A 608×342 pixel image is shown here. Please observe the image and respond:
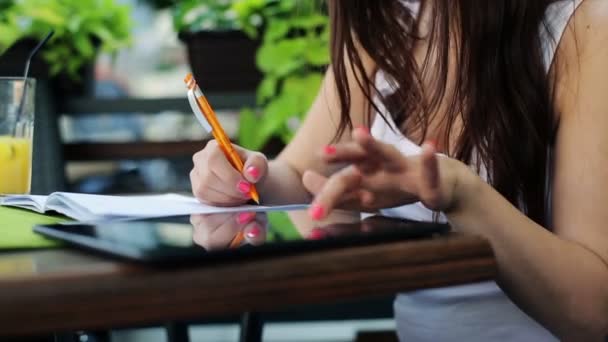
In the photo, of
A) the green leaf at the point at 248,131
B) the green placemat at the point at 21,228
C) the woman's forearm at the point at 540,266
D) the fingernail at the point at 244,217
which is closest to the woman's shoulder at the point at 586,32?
the woman's forearm at the point at 540,266

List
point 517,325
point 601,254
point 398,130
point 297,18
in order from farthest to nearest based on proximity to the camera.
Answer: point 297,18 → point 398,130 → point 517,325 → point 601,254

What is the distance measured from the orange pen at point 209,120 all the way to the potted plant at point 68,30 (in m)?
1.08

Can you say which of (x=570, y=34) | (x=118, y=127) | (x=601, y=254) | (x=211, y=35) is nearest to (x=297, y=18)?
(x=211, y=35)

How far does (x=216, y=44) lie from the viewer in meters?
2.02

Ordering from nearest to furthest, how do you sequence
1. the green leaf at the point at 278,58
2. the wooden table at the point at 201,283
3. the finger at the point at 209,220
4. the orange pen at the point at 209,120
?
the wooden table at the point at 201,283
the finger at the point at 209,220
the orange pen at the point at 209,120
the green leaf at the point at 278,58

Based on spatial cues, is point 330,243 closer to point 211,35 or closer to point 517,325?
point 517,325

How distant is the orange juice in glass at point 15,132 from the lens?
3.65ft

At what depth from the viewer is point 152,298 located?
467mm

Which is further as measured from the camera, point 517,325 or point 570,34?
point 517,325

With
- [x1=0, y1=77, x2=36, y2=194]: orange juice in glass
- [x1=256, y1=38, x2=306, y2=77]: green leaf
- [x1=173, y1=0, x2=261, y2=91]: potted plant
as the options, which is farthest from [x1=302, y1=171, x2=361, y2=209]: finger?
[x1=173, y1=0, x2=261, y2=91]: potted plant

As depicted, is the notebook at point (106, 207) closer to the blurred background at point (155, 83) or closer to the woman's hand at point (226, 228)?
the woman's hand at point (226, 228)

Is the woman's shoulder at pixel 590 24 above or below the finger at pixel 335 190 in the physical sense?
above

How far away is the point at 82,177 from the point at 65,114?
0.53 ft

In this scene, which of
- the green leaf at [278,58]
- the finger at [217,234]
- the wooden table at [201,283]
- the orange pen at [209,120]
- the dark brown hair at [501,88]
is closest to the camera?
the wooden table at [201,283]
